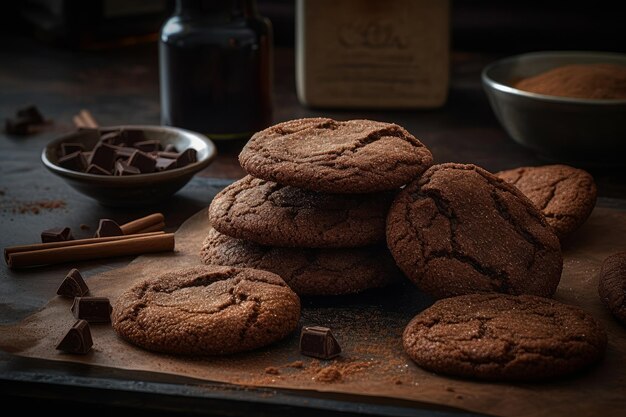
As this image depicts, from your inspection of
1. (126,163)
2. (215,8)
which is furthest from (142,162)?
(215,8)

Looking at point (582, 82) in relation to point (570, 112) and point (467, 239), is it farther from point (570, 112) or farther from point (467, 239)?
point (467, 239)

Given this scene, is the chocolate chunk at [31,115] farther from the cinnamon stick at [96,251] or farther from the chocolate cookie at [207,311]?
the chocolate cookie at [207,311]

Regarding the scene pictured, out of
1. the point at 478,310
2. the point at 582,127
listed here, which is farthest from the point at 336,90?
the point at 478,310

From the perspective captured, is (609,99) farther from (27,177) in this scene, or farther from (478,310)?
(27,177)

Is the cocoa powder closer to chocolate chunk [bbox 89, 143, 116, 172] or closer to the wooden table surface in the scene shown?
the wooden table surface

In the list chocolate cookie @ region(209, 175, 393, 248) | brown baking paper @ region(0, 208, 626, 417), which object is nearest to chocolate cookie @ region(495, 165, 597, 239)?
brown baking paper @ region(0, 208, 626, 417)

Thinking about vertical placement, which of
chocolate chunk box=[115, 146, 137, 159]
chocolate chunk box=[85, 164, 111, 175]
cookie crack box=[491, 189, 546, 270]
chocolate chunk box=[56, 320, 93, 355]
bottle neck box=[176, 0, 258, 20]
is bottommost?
chocolate chunk box=[56, 320, 93, 355]

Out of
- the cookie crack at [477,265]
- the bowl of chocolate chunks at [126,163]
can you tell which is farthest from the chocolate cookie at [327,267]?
the bowl of chocolate chunks at [126,163]
